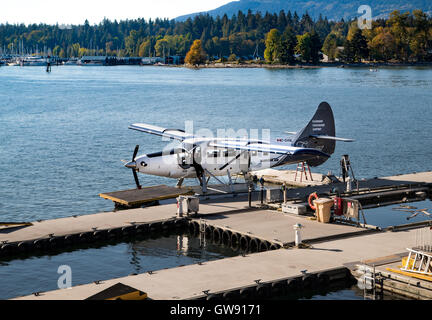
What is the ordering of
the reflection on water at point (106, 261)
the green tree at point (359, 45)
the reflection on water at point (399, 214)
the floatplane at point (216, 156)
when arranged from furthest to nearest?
the green tree at point (359, 45) → the floatplane at point (216, 156) → the reflection on water at point (399, 214) → the reflection on water at point (106, 261)

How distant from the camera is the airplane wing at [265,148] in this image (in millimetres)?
23859

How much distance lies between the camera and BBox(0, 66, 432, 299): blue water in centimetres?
2098

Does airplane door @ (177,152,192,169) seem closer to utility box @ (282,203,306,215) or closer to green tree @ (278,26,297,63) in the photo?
utility box @ (282,203,306,215)

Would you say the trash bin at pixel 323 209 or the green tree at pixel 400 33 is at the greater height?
the green tree at pixel 400 33

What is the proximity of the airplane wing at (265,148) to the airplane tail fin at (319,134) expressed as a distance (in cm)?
299

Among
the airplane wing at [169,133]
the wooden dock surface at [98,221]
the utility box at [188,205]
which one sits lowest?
the wooden dock surface at [98,221]

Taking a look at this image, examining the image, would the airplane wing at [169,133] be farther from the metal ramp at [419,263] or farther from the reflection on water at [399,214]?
the metal ramp at [419,263]

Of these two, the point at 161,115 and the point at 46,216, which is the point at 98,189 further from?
the point at 161,115

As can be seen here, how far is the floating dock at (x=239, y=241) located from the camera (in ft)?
52.5

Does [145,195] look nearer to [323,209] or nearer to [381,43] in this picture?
[323,209]

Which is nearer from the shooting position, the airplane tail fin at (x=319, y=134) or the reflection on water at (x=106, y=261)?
the reflection on water at (x=106, y=261)

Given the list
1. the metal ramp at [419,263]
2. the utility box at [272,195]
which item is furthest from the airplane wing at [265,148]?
the metal ramp at [419,263]

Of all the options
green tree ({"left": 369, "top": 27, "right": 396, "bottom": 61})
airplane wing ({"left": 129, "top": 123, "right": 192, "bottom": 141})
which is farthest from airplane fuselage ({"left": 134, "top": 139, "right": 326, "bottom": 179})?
green tree ({"left": 369, "top": 27, "right": 396, "bottom": 61})

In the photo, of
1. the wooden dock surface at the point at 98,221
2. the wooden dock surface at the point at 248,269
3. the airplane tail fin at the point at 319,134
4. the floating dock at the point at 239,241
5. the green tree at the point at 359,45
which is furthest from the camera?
the green tree at the point at 359,45
